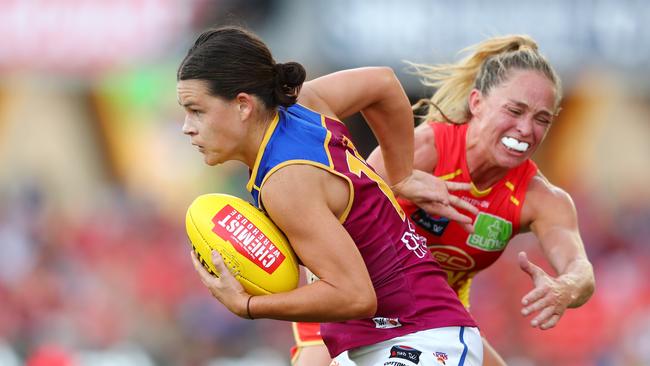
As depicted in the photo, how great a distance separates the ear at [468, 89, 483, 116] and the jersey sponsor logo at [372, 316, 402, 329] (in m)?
1.42

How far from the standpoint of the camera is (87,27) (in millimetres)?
15664

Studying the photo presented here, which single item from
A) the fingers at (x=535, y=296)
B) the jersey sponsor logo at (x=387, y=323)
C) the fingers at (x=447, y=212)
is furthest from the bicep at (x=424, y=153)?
the jersey sponsor logo at (x=387, y=323)

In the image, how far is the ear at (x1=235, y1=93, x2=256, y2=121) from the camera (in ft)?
12.9

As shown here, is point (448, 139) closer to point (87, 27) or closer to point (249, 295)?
point (249, 295)

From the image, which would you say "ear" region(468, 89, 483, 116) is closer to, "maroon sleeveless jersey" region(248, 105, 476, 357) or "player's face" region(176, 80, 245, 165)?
"maroon sleeveless jersey" region(248, 105, 476, 357)

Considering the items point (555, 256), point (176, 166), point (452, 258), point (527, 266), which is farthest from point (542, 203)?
point (176, 166)

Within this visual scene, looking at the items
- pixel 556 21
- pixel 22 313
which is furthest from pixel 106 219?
pixel 556 21

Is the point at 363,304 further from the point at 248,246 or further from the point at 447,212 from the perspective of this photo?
the point at 447,212

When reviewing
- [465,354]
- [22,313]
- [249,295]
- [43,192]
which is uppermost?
[249,295]

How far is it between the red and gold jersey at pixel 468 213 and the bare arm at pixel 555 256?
77mm

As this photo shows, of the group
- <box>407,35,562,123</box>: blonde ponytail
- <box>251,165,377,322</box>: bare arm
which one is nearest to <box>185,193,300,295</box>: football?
<box>251,165,377,322</box>: bare arm

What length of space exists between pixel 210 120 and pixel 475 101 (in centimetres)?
176

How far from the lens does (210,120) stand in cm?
391

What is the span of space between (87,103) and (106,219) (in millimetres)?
3798
